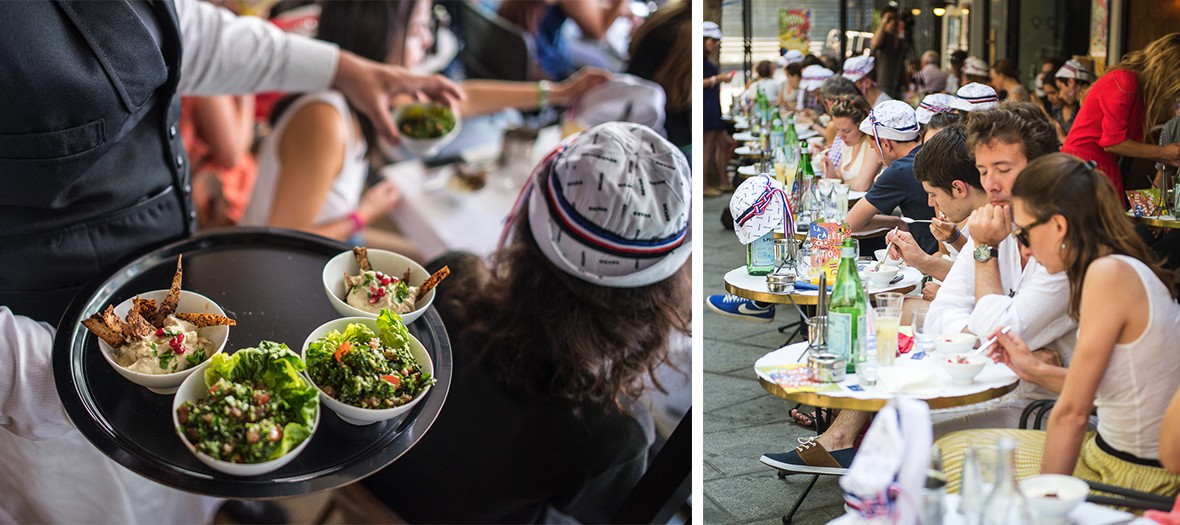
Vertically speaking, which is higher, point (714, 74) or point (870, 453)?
point (714, 74)

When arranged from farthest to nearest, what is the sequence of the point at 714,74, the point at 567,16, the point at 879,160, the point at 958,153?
1. the point at 567,16
2. the point at 714,74
3. the point at 879,160
4. the point at 958,153

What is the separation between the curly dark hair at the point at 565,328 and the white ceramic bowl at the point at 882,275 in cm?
64

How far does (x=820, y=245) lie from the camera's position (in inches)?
69.3

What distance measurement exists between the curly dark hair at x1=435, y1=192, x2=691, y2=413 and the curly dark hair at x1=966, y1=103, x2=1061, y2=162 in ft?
2.70

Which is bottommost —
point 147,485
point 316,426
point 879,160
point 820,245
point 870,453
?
point 147,485

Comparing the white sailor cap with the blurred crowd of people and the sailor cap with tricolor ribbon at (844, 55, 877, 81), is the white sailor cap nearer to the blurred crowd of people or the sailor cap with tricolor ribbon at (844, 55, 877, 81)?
the sailor cap with tricolor ribbon at (844, 55, 877, 81)

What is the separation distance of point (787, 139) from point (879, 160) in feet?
0.79

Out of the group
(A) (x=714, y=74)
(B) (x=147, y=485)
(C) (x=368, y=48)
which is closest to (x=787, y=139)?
(A) (x=714, y=74)

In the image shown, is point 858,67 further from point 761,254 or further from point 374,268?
point 374,268

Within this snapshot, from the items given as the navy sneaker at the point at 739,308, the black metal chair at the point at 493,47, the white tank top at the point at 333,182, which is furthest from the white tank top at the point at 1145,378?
the black metal chair at the point at 493,47

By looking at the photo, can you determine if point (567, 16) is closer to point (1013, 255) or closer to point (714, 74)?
point (714, 74)

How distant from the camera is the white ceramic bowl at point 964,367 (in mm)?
1536

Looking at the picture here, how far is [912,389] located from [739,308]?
42 centimetres

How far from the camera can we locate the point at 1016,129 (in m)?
1.52
